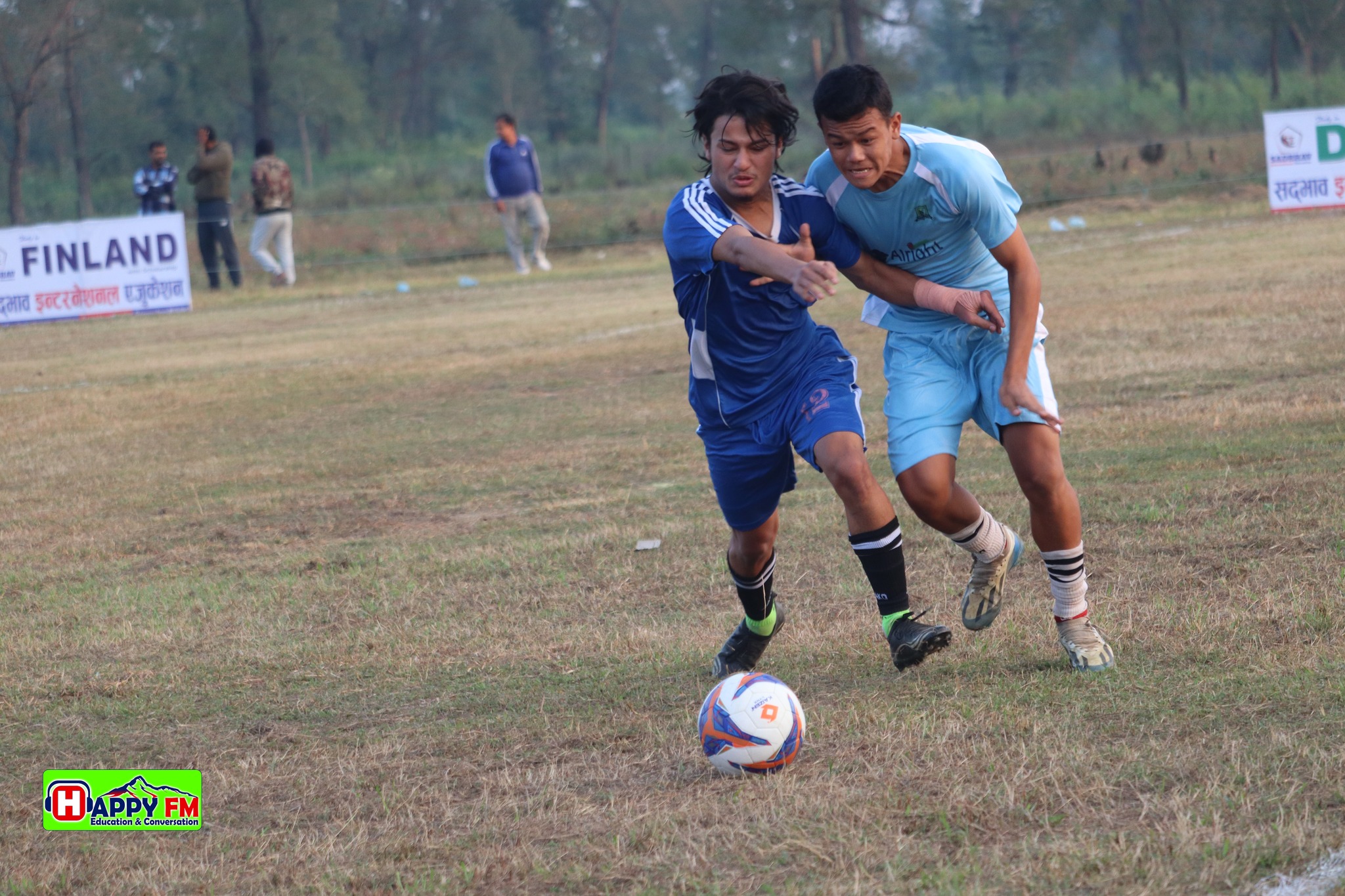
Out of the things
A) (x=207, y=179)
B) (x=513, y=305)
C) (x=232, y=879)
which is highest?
(x=207, y=179)

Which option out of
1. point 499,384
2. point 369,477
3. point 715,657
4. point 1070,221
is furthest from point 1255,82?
point 715,657

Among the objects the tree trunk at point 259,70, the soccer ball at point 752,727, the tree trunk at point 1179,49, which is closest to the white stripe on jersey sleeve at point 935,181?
the soccer ball at point 752,727

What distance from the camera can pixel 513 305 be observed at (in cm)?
1866

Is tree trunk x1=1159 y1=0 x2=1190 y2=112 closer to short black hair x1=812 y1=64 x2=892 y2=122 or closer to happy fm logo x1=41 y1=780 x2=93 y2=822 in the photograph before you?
short black hair x1=812 y1=64 x2=892 y2=122

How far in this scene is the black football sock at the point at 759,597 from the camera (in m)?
4.75

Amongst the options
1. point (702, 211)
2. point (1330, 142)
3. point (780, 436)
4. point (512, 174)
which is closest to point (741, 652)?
point (780, 436)

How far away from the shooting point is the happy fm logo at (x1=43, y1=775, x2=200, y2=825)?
3854 mm

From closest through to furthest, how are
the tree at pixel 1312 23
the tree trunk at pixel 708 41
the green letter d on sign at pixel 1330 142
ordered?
the green letter d on sign at pixel 1330 142 < the tree at pixel 1312 23 < the tree trunk at pixel 708 41

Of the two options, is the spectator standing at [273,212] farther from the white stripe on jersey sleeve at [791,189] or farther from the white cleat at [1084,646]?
the white cleat at [1084,646]

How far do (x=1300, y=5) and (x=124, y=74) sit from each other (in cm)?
3987

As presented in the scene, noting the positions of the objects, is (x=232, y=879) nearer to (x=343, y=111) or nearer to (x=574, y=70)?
(x=343, y=111)

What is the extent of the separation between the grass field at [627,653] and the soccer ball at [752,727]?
2.9 inches

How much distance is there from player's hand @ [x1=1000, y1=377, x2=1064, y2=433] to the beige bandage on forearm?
284mm

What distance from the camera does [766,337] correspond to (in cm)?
457
